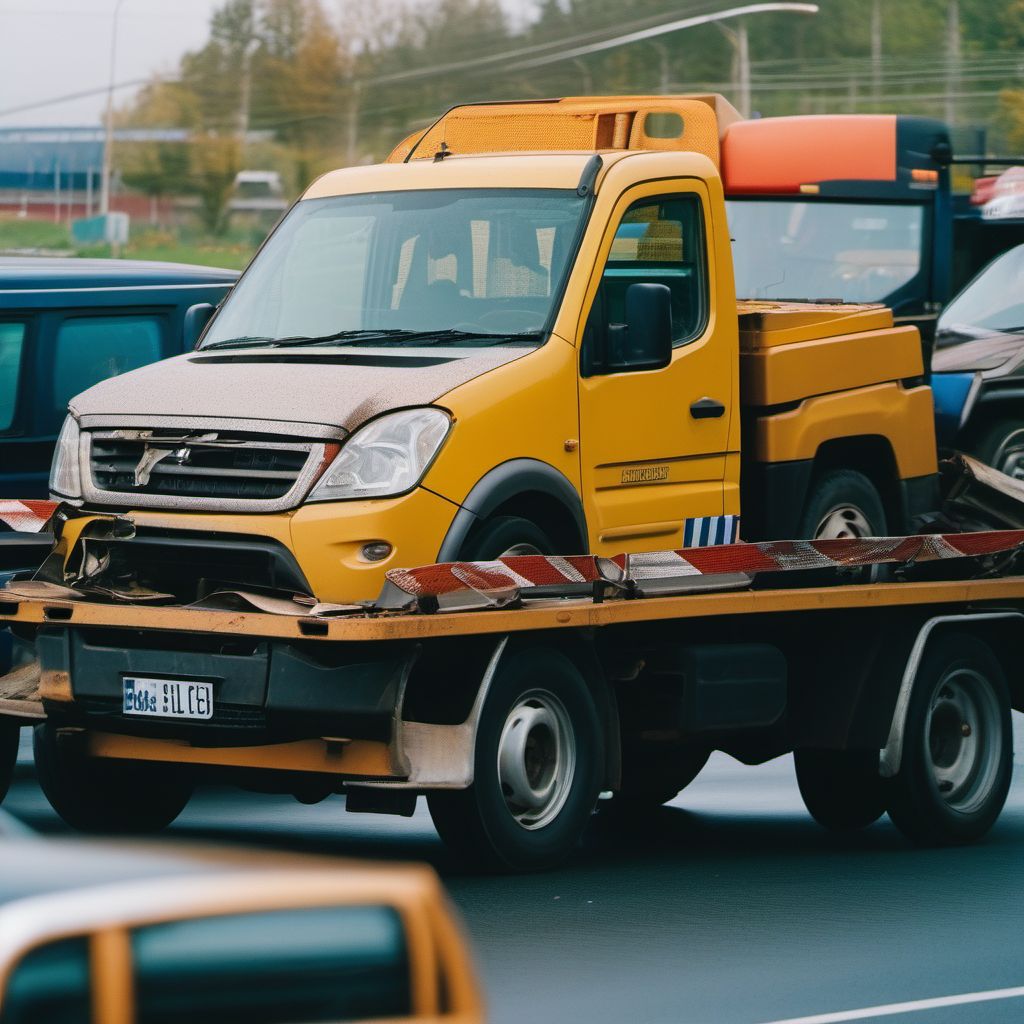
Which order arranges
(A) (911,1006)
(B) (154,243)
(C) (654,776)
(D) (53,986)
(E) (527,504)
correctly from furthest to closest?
(B) (154,243) → (C) (654,776) → (E) (527,504) → (A) (911,1006) → (D) (53,986)

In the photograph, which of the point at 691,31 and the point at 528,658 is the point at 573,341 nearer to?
the point at 528,658

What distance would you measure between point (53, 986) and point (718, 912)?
5379 mm

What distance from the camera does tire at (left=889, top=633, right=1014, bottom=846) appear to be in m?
9.98

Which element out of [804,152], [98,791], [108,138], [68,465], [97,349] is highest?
[108,138]

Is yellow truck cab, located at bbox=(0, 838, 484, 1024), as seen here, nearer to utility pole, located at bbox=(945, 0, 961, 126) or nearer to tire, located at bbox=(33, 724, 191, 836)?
tire, located at bbox=(33, 724, 191, 836)

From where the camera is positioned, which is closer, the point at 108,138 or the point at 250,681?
the point at 250,681

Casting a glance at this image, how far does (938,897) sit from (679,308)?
8.24 ft

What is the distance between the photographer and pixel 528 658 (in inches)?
332

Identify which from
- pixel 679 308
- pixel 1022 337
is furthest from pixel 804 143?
pixel 679 308

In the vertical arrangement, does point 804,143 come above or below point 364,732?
above

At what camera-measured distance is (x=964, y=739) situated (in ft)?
34.0

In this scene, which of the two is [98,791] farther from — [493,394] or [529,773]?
[493,394]

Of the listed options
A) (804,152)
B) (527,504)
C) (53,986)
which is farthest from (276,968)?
(804,152)

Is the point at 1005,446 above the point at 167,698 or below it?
above
